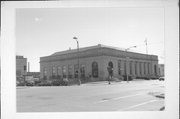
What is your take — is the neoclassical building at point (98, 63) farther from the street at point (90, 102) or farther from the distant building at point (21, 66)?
the street at point (90, 102)

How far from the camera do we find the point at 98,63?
102ft

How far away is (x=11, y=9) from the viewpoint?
618 centimetres

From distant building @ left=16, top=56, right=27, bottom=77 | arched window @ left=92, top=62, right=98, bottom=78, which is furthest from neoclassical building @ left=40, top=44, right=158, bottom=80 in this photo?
distant building @ left=16, top=56, right=27, bottom=77

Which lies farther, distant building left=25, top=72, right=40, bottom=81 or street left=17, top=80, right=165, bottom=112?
distant building left=25, top=72, right=40, bottom=81

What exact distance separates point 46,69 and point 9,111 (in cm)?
3085

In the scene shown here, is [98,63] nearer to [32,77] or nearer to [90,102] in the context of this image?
[32,77]

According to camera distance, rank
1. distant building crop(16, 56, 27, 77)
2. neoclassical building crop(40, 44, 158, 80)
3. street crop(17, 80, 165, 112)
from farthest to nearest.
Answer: distant building crop(16, 56, 27, 77), neoclassical building crop(40, 44, 158, 80), street crop(17, 80, 165, 112)

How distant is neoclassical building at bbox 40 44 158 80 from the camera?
102ft

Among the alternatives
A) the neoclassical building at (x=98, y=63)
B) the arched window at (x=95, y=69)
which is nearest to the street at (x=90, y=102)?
the neoclassical building at (x=98, y=63)

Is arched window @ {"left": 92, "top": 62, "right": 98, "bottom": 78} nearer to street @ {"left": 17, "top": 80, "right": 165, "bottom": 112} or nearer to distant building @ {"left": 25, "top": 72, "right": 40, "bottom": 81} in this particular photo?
distant building @ {"left": 25, "top": 72, "right": 40, "bottom": 81}

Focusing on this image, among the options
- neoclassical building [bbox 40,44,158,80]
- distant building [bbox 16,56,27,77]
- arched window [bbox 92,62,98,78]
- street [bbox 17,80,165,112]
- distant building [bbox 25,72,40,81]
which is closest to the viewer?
street [bbox 17,80,165,112]

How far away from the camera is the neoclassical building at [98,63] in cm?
3095

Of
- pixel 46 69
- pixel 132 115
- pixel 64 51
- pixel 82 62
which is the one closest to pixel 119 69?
pixel 82 62

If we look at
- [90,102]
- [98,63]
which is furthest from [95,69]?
[90,102]
